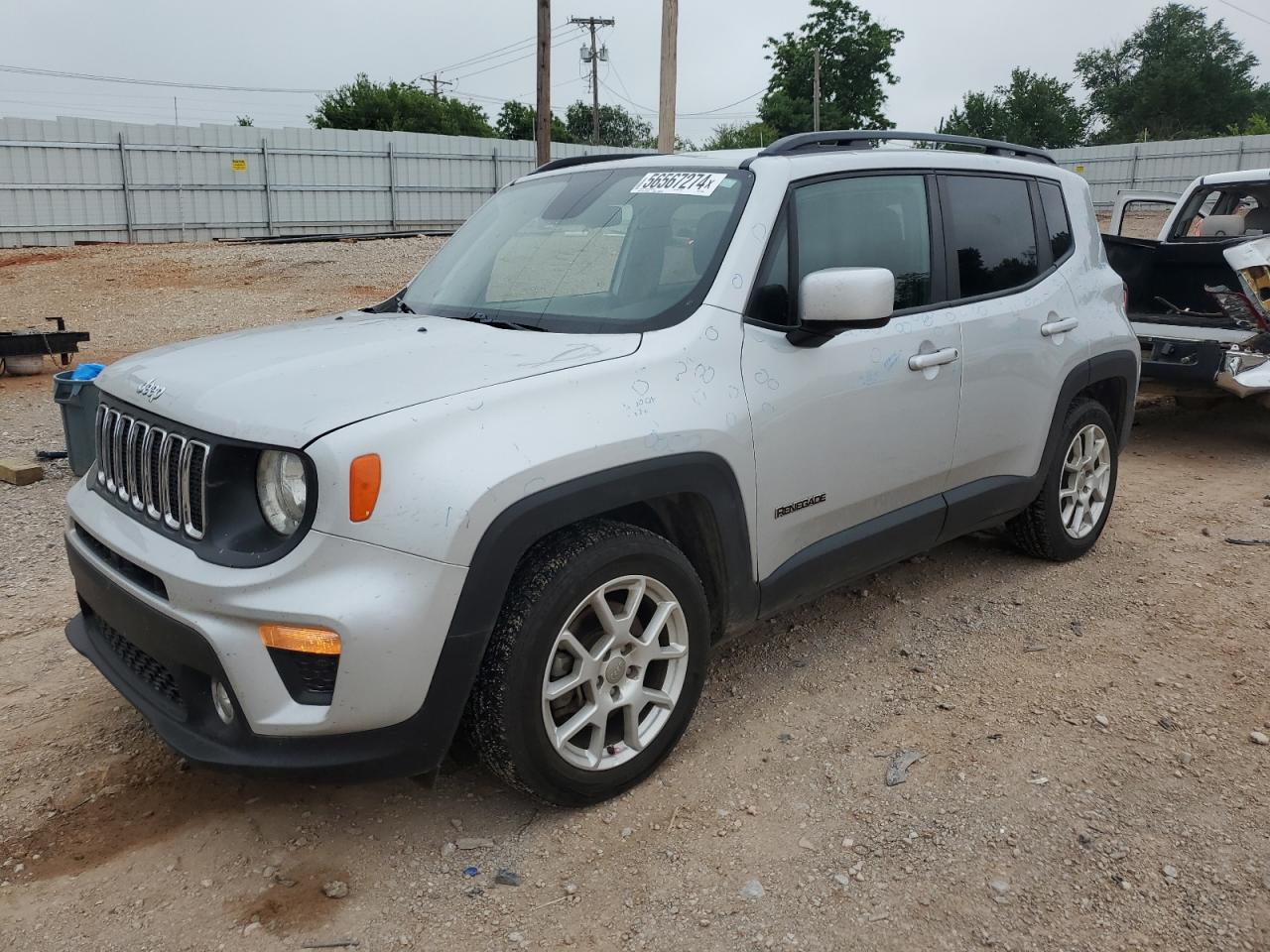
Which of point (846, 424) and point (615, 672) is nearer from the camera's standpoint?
point (615, 672)

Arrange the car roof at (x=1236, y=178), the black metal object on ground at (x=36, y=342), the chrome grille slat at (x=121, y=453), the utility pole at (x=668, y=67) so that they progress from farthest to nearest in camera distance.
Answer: the utility pole at (x=668, y=67), the black metal object on ground at (x=36, y=342), the car roof at (x=1236, y=178), the chrome grille slat at (x=121, y=453)

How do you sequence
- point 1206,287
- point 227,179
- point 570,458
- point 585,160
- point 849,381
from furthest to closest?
point 227,179, point 1206,287, point 585,160, point 849,381, point 570,458

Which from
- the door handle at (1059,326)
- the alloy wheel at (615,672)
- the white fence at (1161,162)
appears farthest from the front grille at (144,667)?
the white fence at (1161,162)

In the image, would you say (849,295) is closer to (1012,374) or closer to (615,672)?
(615,672)

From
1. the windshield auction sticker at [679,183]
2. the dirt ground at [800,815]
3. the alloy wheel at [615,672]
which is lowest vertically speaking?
the dirt ground at [800,815]

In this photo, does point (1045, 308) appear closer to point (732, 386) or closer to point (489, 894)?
point (732, 386)

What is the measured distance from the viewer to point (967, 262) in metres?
4.15

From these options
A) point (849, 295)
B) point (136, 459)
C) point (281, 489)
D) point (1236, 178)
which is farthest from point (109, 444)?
Answer: point (1236, 178)

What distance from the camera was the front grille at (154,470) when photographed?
266cm

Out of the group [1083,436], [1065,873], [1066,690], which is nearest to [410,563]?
[1065,873]

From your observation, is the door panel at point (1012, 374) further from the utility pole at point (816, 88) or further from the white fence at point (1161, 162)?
the utility pole at point (816, 88)

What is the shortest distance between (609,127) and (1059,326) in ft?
283

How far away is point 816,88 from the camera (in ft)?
158

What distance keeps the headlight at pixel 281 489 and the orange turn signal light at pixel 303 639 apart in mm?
241
